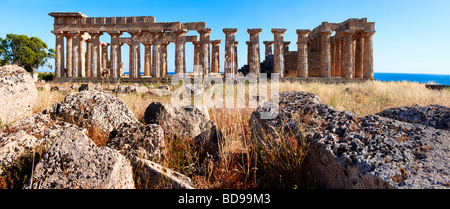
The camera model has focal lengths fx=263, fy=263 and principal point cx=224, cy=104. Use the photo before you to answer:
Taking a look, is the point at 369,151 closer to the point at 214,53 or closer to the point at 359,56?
the point at 359,56

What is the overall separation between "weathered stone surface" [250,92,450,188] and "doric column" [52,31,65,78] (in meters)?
27.2

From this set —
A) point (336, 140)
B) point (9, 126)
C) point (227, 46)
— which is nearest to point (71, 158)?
point (9, 126)

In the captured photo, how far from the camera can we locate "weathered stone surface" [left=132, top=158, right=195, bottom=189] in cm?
292

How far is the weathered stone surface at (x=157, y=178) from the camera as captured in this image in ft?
9.59

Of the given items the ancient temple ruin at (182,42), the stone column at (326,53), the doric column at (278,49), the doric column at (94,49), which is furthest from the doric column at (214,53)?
the doric column at (94,49)

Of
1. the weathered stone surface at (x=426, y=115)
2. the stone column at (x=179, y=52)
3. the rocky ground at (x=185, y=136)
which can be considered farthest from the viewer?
the stone column at (x=179, y=52)

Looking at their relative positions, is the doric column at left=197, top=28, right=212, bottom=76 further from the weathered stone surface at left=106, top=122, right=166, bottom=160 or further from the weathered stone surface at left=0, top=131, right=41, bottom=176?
the weathered stone surface at left=0, top=131, right=41, bottom=176

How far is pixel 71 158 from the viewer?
2740 mm

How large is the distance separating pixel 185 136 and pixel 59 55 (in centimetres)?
2598

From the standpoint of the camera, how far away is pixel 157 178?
3.01 metres

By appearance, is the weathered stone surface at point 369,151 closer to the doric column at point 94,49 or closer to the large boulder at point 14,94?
the large boulder at point 14,94

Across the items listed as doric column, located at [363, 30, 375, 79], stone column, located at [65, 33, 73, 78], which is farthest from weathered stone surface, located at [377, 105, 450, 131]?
stone column, located at [65, 33, 73, 78]

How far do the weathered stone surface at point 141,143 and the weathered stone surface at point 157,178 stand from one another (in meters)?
0.46
